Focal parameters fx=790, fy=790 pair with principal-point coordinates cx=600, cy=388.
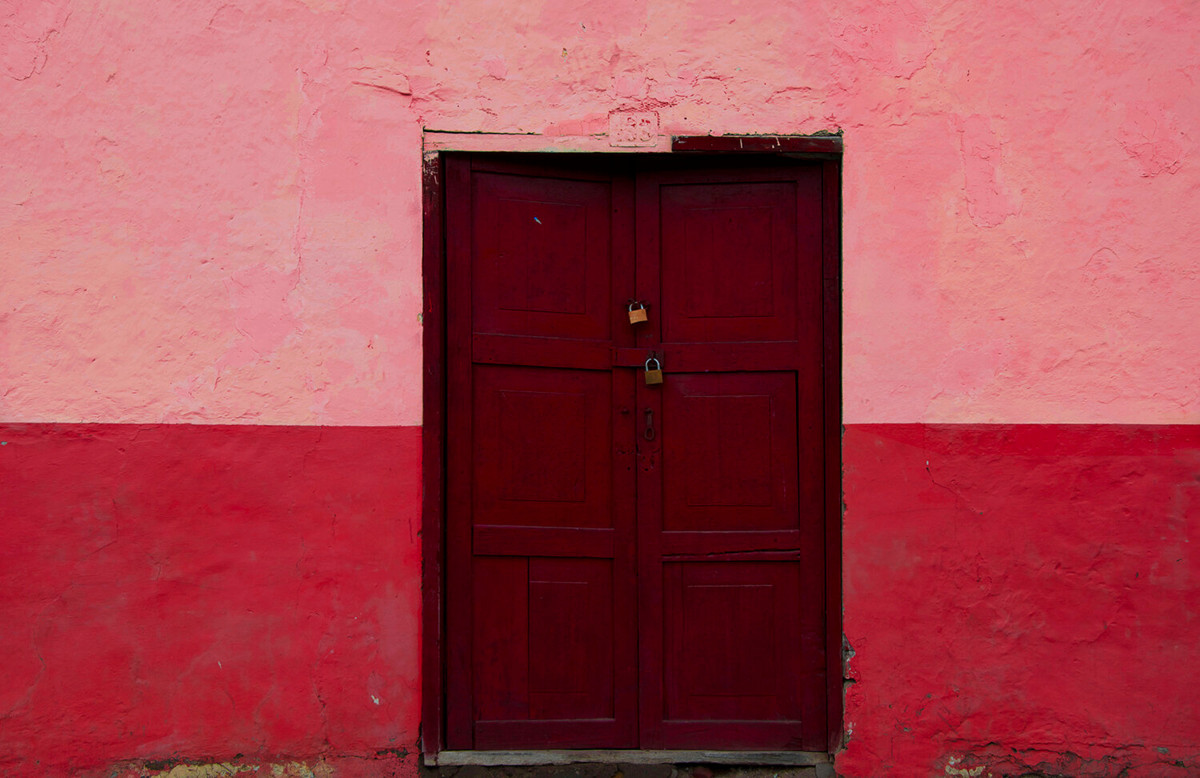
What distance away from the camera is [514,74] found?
303 cm

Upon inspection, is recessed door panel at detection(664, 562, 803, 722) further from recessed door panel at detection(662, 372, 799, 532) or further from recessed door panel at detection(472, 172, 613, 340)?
recessed door panel at detection(472, 172, 613, 340)

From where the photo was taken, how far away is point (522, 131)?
3018 mm

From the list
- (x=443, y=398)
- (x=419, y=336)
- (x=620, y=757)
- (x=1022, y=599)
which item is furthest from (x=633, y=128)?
(x=620, y=757)

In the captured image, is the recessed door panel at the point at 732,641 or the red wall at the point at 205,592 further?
the recessed door panel at the point at 732,641

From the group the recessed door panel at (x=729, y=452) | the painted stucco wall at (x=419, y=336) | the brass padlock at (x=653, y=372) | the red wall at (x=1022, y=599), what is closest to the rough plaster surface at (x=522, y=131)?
the painted stucco wall at (x=419, y=336)

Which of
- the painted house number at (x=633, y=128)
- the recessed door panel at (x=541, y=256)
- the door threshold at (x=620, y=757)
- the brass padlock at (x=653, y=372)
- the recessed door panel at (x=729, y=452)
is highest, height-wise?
the painted house number at (x=633, y=128)

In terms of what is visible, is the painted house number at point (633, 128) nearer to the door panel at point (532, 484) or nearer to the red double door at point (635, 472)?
the red double door at point (635, 472)

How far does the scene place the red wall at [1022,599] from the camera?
9.55 feet

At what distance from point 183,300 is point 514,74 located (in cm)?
152

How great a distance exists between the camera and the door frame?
9.73 ft

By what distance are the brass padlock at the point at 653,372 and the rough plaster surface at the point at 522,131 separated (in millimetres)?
708

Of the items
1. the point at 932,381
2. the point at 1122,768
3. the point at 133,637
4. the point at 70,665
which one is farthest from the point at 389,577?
the point at 1122,768

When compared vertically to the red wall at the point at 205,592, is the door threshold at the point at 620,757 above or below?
below

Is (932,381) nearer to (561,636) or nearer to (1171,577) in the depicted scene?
(1171,577)
